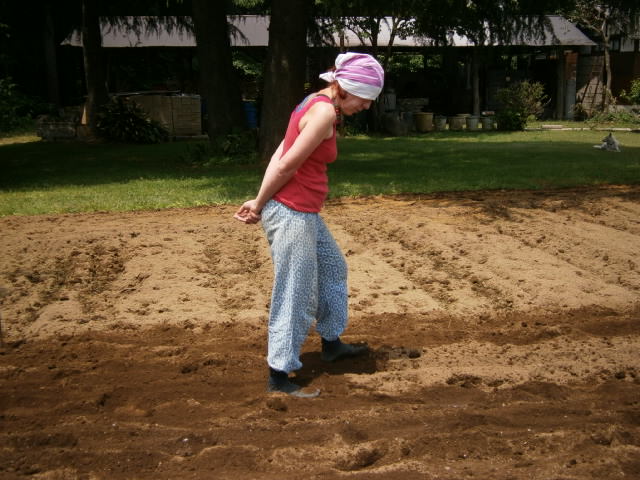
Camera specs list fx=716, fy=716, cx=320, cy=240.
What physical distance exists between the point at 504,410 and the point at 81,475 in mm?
2104

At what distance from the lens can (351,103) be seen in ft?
12.4

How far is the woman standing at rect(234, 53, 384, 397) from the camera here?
3.71 m

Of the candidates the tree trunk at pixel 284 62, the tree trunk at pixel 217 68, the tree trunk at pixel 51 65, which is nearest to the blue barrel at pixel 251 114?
the tree trunk at pixel 217 68

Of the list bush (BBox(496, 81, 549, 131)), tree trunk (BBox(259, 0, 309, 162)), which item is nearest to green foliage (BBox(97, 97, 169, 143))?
tree trunk (BBox(259, 0, 309, 162))

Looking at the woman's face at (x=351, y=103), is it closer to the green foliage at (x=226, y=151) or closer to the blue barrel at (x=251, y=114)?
the green foliage at (x=226, y=151)

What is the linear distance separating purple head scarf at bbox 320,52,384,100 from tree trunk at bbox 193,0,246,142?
10.7 metres

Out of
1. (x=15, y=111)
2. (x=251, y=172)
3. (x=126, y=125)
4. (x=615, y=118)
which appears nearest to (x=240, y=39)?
(x=126, y=125)

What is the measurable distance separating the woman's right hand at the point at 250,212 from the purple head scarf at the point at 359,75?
77cm

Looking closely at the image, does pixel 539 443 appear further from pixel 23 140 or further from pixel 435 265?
pixel 23 140

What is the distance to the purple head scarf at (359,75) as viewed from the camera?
12.2ft

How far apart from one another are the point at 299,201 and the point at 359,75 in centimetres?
73

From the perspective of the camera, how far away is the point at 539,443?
3.37 metres

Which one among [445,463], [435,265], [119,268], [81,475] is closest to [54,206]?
[119,268]

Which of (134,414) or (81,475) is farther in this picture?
→ (134,414)
